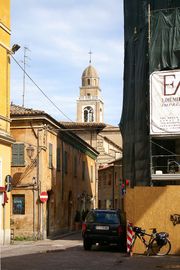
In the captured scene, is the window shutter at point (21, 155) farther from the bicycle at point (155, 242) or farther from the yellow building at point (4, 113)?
the bicycle at point (155, 242)

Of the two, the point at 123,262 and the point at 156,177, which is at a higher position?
the point at 156,177

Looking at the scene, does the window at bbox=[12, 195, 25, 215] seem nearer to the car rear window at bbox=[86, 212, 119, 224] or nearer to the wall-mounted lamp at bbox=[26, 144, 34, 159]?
the wall-mounted lamp at bbox=[26, 144, 34, 159]

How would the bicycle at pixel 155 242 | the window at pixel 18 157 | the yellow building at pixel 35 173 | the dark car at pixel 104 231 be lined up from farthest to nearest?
the window at pixel 18 157, the yellow building at pixel 35 173, the dark car at pixel 104 231, the bicycle at pixel 155 242

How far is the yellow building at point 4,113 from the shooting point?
83.8 feet

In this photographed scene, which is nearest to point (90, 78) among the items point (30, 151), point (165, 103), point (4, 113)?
point (30, 151)

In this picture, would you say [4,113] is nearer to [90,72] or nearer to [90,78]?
[90,78]

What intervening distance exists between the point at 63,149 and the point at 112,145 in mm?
41417

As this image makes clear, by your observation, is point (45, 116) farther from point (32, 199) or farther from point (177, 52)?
point (177, 52)

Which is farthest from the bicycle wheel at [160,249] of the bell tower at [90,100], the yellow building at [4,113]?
the bell tower at [90,100]

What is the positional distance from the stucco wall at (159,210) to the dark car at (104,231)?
43.0 inches

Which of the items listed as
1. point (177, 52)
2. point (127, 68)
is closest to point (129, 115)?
point (127, 68)

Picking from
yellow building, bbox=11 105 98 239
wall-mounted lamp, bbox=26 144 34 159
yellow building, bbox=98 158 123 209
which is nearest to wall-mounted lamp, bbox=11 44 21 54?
yellow building, bbox=11 105 98 239

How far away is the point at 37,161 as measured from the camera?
3089cm

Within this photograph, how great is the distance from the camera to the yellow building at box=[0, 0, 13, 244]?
2553cm
